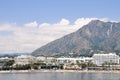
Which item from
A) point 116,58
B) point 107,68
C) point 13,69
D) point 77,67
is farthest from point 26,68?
point 116,58

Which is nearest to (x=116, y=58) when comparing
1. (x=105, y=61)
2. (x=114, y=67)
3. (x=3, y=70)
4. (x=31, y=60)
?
(x=105, y=61)

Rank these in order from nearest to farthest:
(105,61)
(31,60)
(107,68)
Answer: (107,68)
(105,61)
(31,60)

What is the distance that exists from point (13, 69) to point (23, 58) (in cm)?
3144

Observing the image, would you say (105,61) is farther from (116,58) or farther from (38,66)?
(38,66)

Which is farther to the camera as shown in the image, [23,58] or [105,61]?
[23,58]

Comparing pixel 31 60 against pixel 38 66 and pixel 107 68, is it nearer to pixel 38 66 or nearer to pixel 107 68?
pixel 38 66

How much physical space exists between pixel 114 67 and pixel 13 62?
135 feet

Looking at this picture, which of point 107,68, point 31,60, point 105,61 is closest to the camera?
point 107,68

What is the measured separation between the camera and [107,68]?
120m

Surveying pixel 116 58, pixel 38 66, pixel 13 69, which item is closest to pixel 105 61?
pixel 116 58

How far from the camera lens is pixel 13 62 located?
144 meters

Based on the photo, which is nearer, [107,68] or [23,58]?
[107,68]

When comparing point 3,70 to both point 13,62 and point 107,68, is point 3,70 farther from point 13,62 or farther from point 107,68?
point 107,68

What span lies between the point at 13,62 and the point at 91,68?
3453 centimetres
